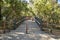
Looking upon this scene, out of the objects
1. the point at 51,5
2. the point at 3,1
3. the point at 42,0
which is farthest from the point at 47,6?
the point at 3,1

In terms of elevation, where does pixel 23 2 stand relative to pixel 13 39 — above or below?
above

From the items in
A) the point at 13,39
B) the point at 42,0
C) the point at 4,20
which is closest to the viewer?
the point at 13,39

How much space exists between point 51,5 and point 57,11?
113 centimetres

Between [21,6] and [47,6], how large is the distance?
4369 millimetres

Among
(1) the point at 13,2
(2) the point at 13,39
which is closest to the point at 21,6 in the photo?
(1) the point at 13,2

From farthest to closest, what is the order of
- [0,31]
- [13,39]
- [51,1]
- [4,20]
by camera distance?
[51,1]
[4,20]
[0,31]
[13,39]

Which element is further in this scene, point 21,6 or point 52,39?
point 21,6

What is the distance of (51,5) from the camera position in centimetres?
2162

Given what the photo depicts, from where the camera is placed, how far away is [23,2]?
84.0 feet

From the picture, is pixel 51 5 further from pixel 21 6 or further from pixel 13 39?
pixel 13 39

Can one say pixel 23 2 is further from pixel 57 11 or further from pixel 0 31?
pixel 0 31

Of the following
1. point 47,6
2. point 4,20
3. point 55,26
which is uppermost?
point 47,6

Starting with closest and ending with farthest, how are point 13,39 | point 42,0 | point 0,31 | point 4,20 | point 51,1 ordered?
point 13,39 < point 0,31 < point 4,20 < point 51,1 < point 42,0

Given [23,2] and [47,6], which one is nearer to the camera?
[47,6]
